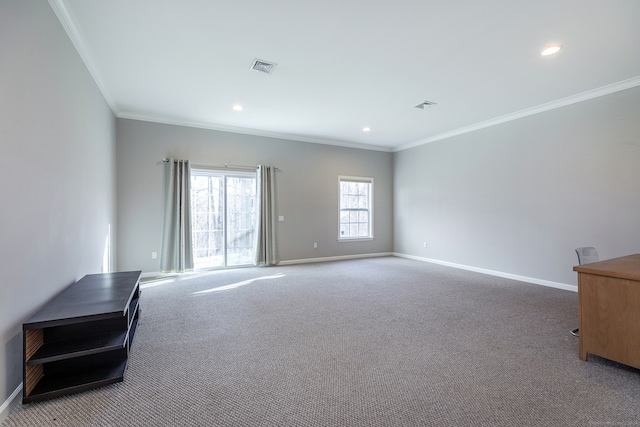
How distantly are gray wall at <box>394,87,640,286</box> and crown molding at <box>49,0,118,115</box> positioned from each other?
19.7 ft

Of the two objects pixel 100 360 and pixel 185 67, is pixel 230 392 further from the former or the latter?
pixel 185 67

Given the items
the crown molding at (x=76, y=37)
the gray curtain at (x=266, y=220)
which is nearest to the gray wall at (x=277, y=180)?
the gray curtain at (x=266, y=220)

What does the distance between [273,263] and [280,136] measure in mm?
2740

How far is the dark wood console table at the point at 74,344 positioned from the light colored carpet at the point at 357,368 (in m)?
0.09

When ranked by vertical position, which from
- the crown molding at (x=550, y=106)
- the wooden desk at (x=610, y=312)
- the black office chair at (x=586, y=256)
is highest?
the crown molding at (x=550, y=106)

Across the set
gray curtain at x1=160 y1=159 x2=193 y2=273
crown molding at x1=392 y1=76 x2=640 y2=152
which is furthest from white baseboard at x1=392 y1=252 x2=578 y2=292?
gray curtain at x1=160 y1=159 x2=193 y2=273

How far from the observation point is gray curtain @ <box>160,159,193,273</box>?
5.11 meters

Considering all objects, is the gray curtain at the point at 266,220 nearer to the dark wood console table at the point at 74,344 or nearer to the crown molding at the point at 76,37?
the crown molding at the point at 76,37

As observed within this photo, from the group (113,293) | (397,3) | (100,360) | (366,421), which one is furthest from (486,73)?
(100,360)

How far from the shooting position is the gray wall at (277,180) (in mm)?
4973

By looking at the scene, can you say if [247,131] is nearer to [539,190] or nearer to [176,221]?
[176,221]

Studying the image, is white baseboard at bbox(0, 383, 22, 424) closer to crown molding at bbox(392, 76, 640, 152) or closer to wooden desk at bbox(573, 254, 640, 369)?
wooden desk at bbox(573, 254, 640, 369)

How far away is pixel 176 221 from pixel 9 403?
12.0ft

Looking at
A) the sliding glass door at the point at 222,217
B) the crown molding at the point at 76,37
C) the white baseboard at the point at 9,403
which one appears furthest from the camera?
the sliding glass door at the point at 222,217
